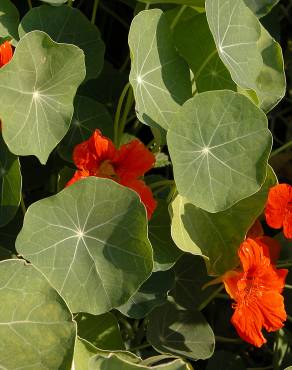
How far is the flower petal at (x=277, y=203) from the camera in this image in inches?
62.1

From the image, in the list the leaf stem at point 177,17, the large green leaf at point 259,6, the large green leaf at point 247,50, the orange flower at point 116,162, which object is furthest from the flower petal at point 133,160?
the large green leaf at point 259,6

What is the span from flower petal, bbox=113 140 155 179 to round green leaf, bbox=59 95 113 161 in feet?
0.67

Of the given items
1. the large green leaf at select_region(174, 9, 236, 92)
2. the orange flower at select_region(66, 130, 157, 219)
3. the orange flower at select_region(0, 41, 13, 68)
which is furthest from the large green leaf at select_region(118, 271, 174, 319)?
the orange flower at select_region(0, 41, 13, 68)

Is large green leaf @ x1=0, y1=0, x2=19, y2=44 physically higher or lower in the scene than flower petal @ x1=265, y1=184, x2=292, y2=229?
higher

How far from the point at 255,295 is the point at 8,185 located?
0.57 m

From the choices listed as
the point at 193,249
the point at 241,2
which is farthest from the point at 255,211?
the point at 241,2

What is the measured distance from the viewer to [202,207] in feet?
4.83

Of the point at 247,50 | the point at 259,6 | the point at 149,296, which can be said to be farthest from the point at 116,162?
the point at 259,6

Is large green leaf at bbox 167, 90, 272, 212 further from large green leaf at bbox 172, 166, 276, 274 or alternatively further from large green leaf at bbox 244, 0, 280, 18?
large green leaf at bbox 244, 0, 280, 18

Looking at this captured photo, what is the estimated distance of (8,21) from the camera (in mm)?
1604

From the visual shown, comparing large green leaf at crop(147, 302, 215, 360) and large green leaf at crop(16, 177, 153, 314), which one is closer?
large green leaf at crop(16, 177, 153, 314)

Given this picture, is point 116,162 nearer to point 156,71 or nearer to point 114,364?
point 156,71

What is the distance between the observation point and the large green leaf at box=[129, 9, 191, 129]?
1.52 metres

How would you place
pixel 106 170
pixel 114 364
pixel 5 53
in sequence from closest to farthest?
pixel 114 364 < pixel 5 53 < pixel 106 170
